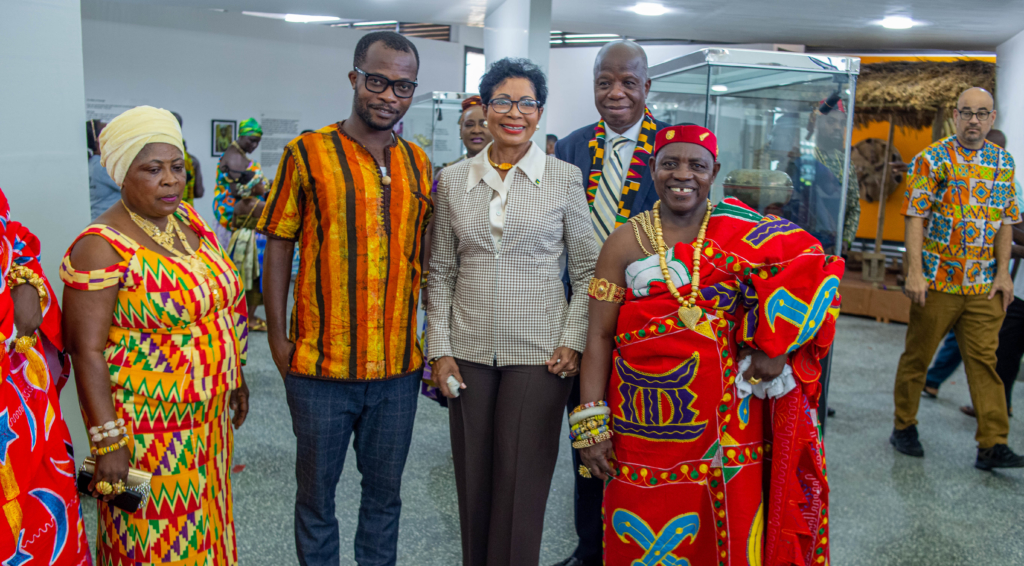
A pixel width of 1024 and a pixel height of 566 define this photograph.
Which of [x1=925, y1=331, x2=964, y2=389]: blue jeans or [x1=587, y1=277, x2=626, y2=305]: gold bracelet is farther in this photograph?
[x1=925, y1=331, x2=964, y2=389]: blue jeans

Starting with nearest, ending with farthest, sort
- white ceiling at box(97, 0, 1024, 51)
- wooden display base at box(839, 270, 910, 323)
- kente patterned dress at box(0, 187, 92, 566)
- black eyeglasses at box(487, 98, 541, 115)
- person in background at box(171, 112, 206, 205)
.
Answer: kente patterned dress at box(0, 187, 92, 566)
black eyeglasses at box(487, 98, 541, 115)
person in background at box(171, 112, 206, 205)
white ceiling at box(97, 0, 1024, 51)
wooden display base at box(839, 270, 910, 323)

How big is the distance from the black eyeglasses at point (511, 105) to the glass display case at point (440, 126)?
184 inches

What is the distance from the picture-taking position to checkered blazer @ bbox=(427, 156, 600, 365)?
2092 mm

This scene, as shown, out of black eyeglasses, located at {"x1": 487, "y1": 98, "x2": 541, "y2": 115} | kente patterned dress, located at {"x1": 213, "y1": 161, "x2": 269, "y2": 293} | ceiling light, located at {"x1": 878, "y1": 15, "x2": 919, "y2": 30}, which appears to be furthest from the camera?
ceiling light, located at {"x1": 878, "y1": 15, "x2": 919, "y2": 30}

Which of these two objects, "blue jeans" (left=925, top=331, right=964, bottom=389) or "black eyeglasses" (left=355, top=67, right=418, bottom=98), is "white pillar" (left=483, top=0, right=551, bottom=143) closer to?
"blue jeans" (left=925, top=331, right=964, bottom=389)

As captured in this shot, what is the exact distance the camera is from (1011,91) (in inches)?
287

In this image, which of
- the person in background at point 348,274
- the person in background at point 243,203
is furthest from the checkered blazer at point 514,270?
the person in background at point 243,203

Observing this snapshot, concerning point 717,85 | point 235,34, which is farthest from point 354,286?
point 235,34

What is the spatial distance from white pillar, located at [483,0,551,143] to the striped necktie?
11.4 ft

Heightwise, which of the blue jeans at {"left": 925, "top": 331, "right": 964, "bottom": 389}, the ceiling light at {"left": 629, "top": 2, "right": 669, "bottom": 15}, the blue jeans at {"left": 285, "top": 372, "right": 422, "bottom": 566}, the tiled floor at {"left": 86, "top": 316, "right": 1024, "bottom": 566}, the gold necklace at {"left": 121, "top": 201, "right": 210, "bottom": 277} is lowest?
the tiled floor at {"left": 86, "top": 316, "right": 1024, "bottom": 566}

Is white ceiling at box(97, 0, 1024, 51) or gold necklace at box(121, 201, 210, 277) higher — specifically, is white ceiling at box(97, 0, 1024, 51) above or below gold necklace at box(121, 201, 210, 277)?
above

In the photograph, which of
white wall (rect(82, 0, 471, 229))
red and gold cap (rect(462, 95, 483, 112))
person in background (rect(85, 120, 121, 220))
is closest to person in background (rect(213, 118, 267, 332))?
person in background (rect(85, 120, 121, 220))

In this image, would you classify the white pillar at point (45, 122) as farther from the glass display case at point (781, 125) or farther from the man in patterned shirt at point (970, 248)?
the man in patterned shirt at point (970, 248)

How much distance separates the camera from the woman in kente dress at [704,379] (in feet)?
6.30
